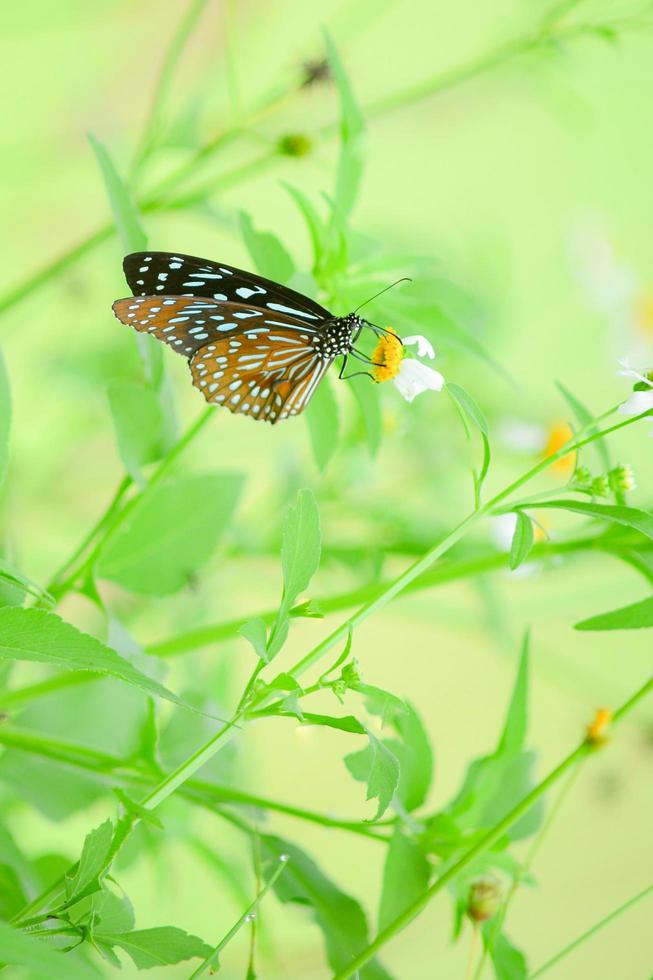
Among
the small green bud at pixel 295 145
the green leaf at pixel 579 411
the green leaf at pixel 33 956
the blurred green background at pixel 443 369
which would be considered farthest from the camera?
the blurred green background at pixel 443 369

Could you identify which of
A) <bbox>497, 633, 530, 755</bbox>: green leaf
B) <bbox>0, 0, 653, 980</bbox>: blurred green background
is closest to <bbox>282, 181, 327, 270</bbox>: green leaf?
<bbox>497, 633, 530, 755</bbox>: green leaf

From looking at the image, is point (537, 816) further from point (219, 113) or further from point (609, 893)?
point (609, 893)

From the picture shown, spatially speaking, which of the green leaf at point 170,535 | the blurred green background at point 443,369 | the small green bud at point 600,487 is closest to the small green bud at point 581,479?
the small green bud at point 600,487

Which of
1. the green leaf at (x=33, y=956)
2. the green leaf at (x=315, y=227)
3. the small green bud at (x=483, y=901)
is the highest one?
the green leaf at (x=315, y=227)

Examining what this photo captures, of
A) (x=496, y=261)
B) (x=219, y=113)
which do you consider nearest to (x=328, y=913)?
(x=496, y=261)

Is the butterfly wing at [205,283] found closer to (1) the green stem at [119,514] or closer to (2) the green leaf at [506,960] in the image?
(1) the green stem at [119,514]

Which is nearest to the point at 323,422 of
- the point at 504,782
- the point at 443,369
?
the point at 504,782

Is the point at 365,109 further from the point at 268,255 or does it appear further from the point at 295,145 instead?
the point at 268,255
